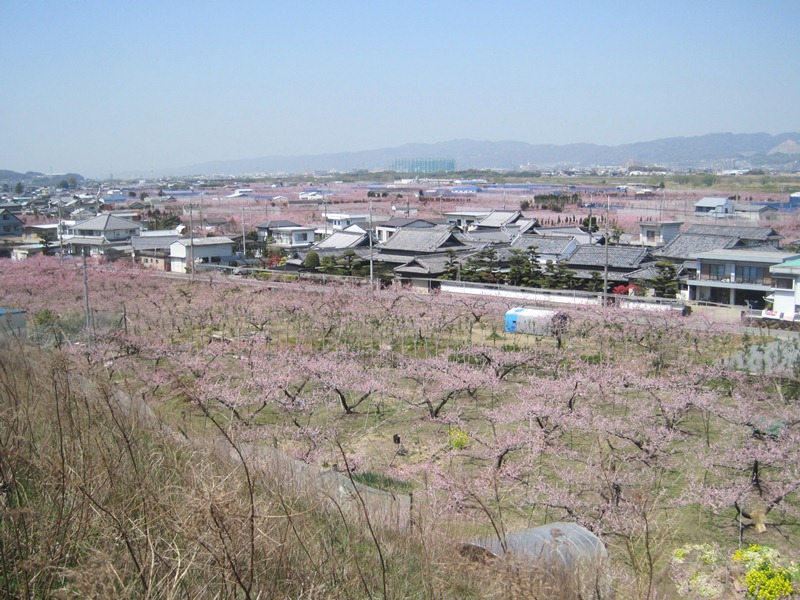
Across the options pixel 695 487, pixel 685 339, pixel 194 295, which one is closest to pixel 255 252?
pixel 194 295

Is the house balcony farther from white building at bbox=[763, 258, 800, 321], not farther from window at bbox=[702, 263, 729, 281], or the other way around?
white building at bbox=[763, 258, 800, 321]

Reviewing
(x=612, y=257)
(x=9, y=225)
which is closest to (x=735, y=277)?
(x=612, y=257)

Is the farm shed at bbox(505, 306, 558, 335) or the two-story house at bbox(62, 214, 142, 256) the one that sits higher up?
the two-story house at bbox(62, 214, 142, 256)

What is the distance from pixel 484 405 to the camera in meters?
11.3

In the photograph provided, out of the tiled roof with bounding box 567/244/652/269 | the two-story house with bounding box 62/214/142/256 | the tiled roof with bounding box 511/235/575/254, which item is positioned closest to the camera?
the tiled roof with bounding box 567/244/652/269

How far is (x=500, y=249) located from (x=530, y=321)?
361 inches

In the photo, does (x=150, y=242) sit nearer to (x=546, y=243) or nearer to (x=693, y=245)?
(x=546, y=243)

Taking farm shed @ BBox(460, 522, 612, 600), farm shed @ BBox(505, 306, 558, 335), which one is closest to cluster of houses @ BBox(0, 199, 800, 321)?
farm shed @ BBox(505, 306, 558, 335)

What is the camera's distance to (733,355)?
14.0 meters

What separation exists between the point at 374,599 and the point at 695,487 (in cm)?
616

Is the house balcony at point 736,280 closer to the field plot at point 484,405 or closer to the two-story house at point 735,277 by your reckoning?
the two-story house at point 735,277

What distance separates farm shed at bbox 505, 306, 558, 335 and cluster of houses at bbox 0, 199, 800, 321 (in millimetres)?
3761

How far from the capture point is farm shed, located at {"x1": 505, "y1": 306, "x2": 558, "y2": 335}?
52.5 feet

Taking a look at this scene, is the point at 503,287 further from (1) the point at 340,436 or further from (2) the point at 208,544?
(2) the point at 208,544
